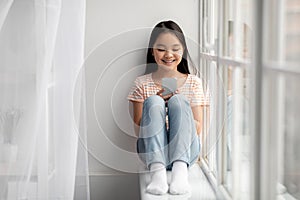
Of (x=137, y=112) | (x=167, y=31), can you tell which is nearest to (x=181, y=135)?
(x=137, y=112)

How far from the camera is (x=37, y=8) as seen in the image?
6.03 ft

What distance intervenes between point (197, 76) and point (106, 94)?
1.58 feet

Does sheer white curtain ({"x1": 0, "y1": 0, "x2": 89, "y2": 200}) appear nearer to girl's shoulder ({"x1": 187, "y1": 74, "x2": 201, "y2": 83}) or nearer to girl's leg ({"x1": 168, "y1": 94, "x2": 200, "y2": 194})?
girl's leg ({"x1": 168, "y1": 94, "x2": 200, "y2": 194})

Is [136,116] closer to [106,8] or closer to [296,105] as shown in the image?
[106,8]

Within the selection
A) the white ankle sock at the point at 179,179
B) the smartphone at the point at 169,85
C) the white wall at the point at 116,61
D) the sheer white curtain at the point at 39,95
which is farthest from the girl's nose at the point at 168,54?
the sheer white curtain at the point at 39,95

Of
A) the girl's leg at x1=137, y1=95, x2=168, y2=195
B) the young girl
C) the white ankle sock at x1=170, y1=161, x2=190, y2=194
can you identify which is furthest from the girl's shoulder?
the white ankle sock at x1=170, y1=161, x2=190, y2=194

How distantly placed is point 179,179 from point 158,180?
0.29 feet

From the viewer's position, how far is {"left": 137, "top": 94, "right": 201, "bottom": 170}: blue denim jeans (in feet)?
8.70

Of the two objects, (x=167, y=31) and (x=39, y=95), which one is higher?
(x=167, y=31)

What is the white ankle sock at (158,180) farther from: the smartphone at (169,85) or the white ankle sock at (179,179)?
the smartphone at (169,85)

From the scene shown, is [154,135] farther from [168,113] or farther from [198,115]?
[198,115]

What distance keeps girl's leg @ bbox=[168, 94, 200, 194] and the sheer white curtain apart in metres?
0.58

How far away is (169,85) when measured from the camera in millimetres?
2895

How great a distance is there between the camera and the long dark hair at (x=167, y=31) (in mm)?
2965
